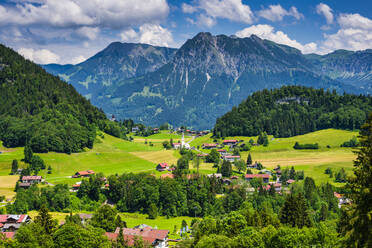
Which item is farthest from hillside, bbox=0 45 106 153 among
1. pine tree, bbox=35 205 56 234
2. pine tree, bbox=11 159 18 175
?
pine tree, bbox=35 205 56 234

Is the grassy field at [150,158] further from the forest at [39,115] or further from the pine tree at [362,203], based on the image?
the pine tree at [362,203]

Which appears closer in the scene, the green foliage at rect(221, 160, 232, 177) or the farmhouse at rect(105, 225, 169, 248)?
the farmhouse at rect(105, 225, 169, 248)

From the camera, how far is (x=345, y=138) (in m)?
171

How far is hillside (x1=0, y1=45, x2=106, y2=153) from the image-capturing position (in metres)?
149

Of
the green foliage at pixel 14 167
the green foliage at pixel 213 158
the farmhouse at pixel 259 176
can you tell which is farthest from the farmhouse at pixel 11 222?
the green foliage at pixel 213 158

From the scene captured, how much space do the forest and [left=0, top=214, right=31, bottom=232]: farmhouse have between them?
2641 inches

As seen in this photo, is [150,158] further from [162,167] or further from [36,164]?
[36,164]

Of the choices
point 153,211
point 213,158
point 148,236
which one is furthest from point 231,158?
point 148,236

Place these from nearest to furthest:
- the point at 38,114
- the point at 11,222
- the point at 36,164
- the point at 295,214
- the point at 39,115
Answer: the point at 295,214 → the point at 11,222 → the point at 36,164 → the point at 39,115 → the point at 38,114

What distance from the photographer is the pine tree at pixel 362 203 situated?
27453 millimetres

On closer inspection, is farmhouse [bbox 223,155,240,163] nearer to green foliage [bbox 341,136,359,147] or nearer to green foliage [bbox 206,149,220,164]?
green foliage [bbox 206,149,220,164]

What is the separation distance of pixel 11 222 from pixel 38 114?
323ft

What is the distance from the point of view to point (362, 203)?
2789 cm

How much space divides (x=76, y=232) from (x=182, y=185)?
55072mm
